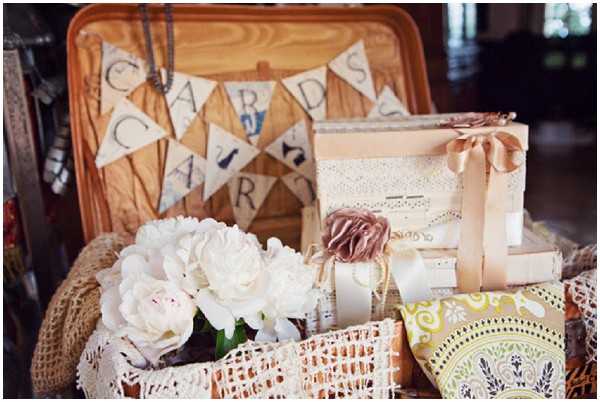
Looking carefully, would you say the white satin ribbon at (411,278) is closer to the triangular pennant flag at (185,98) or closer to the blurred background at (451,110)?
the triangular pennant flag at (185,98)

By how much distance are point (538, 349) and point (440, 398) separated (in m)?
0.14

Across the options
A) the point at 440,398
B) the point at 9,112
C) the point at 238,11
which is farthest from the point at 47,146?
the point at 440,398

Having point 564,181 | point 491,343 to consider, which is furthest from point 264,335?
point 564,181

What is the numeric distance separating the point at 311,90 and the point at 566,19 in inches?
226

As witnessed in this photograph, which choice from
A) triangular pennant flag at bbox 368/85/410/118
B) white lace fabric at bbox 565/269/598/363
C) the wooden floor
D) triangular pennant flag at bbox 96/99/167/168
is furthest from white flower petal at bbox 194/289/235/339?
the wooden floor

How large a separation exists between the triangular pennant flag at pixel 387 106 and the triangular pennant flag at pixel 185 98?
1.14 ft

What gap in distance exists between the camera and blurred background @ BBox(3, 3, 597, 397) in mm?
1163

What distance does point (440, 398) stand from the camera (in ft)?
2.53

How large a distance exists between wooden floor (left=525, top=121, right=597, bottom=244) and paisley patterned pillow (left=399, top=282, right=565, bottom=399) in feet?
3.44

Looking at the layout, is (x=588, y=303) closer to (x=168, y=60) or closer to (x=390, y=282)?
(x=390, y=282)

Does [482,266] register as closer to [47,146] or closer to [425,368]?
[425,368]

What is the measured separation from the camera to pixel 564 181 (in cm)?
330

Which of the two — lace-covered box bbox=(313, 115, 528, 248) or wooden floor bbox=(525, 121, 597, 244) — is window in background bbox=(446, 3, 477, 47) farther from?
lace-covered box bbox=(313, 115, 528, 248)

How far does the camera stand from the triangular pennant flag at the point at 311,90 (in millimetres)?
1266
